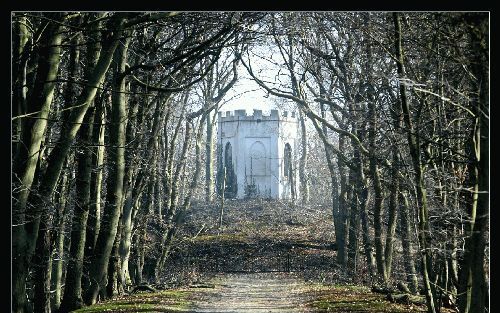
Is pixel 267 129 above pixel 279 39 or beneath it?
beneath

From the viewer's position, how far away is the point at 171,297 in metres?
14.6

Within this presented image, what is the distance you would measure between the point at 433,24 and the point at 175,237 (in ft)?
45.7

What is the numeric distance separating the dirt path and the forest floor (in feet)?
0.07

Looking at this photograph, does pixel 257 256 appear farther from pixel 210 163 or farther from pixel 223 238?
pixel 210 163

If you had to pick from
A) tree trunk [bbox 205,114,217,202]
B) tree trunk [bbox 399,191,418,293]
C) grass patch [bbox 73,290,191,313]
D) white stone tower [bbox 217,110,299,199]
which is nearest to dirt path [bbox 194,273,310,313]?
grass patch [bbox 73,290,191,313]

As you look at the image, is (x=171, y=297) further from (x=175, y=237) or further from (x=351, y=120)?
(x=175, y=237)

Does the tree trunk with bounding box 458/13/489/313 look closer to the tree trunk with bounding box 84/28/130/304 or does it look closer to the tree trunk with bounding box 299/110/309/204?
the tree trunk with bounding box 84/28/130/304

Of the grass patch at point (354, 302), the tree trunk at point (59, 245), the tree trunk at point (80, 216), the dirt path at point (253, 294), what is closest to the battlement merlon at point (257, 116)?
the dirt path at point (253, 294)

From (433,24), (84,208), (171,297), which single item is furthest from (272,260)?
(433,24)

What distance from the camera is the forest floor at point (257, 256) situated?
682 inches

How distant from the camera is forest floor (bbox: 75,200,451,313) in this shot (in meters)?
17.3

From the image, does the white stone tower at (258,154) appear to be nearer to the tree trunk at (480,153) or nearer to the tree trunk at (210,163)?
the tree trunk at (210,163)
